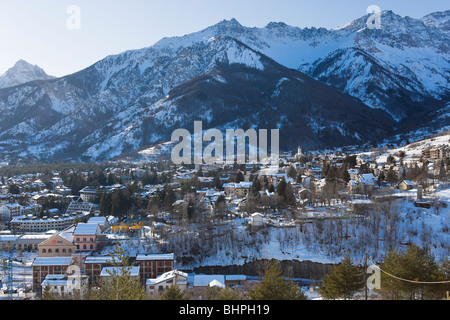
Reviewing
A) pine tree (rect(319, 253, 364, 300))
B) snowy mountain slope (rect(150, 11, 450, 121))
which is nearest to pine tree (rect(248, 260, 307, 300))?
pine tree (rect(319, 253, 364, 300))

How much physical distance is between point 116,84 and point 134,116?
37.4 m

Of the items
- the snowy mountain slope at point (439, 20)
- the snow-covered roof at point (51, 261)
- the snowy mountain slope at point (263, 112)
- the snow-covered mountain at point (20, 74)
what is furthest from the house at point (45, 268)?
the snowy mountain slope at point (439, 20)

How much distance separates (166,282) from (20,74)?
505 ft

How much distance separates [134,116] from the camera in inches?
3292

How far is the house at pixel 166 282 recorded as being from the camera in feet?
42.8

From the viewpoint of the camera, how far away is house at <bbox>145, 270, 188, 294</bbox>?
13039mm

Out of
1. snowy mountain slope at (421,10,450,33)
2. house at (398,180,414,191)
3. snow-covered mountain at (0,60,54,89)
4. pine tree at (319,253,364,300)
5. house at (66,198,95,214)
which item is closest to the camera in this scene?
pine tree at (319,253,364,300)

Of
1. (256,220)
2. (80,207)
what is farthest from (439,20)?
(80,207)

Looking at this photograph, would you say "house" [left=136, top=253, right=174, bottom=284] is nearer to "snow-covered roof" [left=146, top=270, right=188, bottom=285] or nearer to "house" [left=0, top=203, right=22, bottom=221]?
"snow-covered roof" [left=146, top=270, right=188, bottom=285]

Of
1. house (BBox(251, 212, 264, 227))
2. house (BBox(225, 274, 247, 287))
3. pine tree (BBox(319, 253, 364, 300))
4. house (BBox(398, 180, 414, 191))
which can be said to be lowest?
house (BBox(225, 274, 247, 287))

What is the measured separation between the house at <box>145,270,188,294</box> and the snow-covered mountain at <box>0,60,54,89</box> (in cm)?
14356

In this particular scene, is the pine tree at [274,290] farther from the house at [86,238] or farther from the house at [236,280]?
the house at [86,238]
